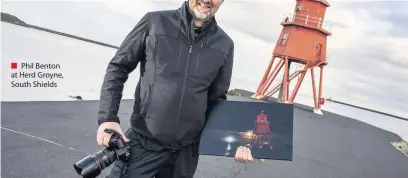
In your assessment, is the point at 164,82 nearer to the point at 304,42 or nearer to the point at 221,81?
the point at 221,81

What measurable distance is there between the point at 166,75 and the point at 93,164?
2.00ft

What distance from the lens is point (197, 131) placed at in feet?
7.06

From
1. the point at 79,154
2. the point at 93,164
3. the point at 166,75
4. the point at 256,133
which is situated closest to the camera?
the point at 93,164

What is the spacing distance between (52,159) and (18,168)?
47 centimetres

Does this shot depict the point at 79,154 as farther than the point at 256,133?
Yes

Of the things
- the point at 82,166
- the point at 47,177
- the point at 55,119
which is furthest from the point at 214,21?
the point at 55,119

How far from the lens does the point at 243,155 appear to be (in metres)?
2.06

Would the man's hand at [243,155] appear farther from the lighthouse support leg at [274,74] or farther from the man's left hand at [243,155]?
the lighthouse support leg at [274,74]

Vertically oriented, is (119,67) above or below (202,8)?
below

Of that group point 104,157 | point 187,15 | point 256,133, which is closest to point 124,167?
point 104,157

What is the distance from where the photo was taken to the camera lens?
1.85 m

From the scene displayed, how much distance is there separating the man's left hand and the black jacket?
28 centimetres

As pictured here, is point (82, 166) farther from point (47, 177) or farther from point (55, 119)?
point (55, 119)

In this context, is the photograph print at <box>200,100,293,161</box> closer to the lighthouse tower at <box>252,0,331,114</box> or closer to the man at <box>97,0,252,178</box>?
the man at <box>97,0,252,178</box>
